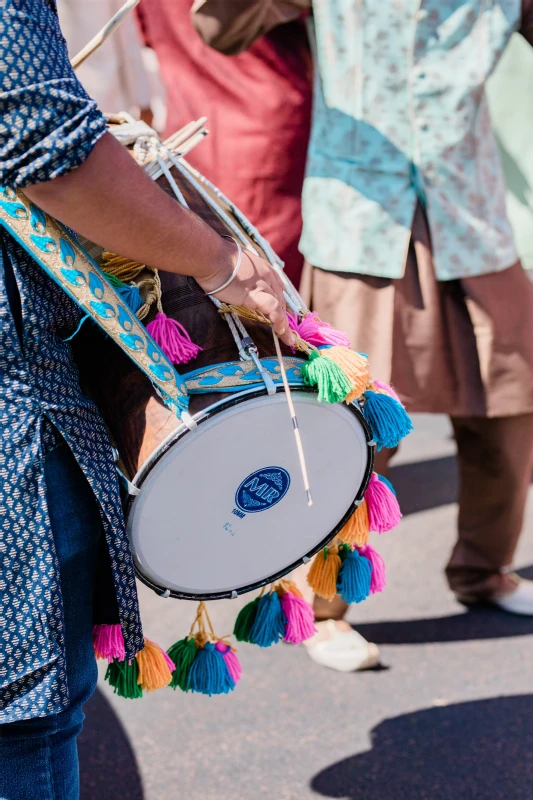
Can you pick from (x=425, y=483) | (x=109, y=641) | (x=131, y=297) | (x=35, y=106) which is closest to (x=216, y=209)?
(x=131, y=297)

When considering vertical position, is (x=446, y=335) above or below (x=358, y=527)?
above

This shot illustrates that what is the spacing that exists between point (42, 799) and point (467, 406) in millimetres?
1227

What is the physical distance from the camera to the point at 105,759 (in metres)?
1.79

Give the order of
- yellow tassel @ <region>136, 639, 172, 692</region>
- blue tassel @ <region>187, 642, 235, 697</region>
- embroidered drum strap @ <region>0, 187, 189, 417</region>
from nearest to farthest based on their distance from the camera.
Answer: embroidered drum strap @ <region>0, 187, 189, 417</region>
yellow tassel @ <region>136, 639, 172, 692</region>
blue tassel @ <region>187, 642, 235, 697</region>

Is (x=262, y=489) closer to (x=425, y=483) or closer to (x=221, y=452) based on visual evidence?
(x=221, y=452)

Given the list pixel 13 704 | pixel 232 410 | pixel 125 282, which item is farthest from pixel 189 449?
pixel 13 704

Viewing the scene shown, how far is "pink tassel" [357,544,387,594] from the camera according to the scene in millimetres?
1454

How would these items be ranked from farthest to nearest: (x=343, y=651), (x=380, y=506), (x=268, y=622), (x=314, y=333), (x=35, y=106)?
(x=343, y=651) < (x=268, y=622) < (x=380, y=506) < (x=314, y=333) < (x=35, y=106)

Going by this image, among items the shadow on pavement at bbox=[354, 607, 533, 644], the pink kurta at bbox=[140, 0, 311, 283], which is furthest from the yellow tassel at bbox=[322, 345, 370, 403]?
the shadow on pavement at bbox=[354, 607, 533, 644]

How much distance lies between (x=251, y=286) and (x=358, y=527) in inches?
17.8

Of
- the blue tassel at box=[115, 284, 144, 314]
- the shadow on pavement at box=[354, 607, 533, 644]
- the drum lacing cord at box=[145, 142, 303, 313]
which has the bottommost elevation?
the shadow on pavement at box=[354, 607, 533, 644]

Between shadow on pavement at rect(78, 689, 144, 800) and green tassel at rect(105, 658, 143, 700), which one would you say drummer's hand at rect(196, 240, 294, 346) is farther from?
shadow on pavement at rect(78, 689, 144, 800)

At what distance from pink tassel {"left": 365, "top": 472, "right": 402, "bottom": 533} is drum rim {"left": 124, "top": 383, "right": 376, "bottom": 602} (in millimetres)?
37

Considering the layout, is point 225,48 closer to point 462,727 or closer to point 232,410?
point 232,410
